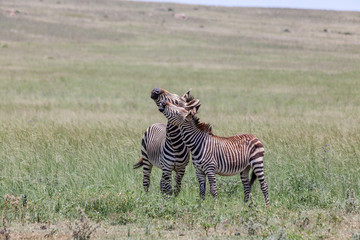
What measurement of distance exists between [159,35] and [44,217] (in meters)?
63.2

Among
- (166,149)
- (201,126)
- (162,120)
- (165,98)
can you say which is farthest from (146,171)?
(162,120)

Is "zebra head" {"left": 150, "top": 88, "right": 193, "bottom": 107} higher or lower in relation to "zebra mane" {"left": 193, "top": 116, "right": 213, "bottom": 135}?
higher

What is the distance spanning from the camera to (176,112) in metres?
7.15

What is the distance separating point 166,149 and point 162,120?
8.78 metres

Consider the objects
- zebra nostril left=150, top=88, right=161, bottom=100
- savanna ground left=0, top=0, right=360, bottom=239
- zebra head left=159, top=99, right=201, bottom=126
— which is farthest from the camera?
zebra nostril left=150, top=88, right=161, bottom=100

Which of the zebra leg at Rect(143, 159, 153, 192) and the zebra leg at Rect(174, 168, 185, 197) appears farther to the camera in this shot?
the zebra leg at Rect(143, 159, 153, 192)

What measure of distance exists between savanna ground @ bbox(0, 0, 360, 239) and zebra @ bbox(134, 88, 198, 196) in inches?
12.5

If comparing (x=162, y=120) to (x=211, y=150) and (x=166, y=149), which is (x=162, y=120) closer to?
(x=166, y=149)

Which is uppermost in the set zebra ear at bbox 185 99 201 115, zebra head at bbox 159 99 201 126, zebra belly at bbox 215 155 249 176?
zebra ear at bbox 185 99 201 115

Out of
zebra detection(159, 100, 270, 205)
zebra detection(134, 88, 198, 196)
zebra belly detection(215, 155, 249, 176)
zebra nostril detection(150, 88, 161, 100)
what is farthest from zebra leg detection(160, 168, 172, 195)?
zebra nostril detection(150, 88, 161, 100)

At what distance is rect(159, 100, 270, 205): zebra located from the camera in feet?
23.6

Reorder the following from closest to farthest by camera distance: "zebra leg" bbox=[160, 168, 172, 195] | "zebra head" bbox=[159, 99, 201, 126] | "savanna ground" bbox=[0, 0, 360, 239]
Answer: "savanna ground" bbox=[0, 0, 360, 239] < "zebra head" bbox=[159, 99, 201, 126] < "zebra leg" bbox=[160, 168, 172, 195]

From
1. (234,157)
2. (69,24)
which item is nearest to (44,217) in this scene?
(234,157)

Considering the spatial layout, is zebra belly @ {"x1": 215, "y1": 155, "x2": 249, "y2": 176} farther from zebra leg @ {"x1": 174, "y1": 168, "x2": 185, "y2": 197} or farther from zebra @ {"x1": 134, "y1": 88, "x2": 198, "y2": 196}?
zebra leg @ {"x1": 174, "y1": 168, "x2": 185, "y2": 197}
